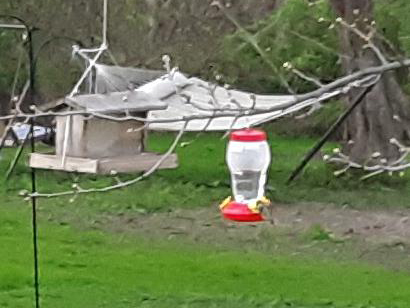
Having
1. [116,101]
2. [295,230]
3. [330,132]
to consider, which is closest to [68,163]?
[116,101]

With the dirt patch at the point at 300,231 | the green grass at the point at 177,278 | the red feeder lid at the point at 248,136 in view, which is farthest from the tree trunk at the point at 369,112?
the green grass at the point at 177,278

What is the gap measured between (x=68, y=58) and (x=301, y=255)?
9004 millimetres

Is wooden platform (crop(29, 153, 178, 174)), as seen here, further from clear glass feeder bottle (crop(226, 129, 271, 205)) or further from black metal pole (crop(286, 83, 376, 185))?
black metal pole (crop(286, 83, 376, 185))

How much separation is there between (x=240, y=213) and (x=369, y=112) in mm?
3164

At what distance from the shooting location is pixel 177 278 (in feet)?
23.8

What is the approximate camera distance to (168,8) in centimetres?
1717

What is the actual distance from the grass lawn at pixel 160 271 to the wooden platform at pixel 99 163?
29 cm

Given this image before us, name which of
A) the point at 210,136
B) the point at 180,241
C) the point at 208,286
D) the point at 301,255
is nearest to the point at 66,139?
the point at 180,241

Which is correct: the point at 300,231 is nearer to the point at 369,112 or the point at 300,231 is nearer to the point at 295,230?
the point at 295,230

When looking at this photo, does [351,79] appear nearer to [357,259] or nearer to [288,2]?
[357,259]

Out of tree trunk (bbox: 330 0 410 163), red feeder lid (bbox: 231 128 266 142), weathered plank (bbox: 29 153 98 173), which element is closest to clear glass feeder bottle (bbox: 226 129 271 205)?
red feeder lid (bbox: 231 128 266 142)

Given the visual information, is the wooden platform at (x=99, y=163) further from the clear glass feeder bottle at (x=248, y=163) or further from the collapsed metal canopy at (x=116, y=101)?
the clear glass feeder bottle at (x=248, y=163)

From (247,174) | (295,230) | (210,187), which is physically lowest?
(210,187)

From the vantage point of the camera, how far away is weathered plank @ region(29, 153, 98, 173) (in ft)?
32.9
